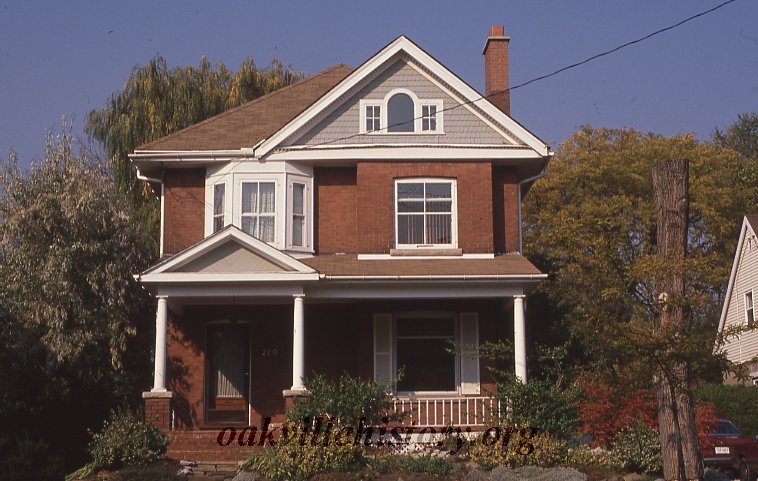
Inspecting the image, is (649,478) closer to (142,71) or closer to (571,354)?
(571,354)

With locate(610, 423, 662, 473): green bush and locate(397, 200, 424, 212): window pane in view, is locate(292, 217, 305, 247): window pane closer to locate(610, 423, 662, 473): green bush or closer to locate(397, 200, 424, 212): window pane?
locate(397, 200, 424, 212): window pane

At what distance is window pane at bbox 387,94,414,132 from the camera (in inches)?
923

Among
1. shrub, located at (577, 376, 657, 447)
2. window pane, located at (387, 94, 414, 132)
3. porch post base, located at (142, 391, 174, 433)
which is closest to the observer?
shrub, located at (577, 376, 657, 447)

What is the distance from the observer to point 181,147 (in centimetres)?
2347

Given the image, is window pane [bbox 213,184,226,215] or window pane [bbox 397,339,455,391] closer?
window pane [bbox 397,339,455,391]

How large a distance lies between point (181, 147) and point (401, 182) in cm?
532

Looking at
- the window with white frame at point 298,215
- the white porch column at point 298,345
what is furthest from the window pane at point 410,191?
the white porch column at point 298,345

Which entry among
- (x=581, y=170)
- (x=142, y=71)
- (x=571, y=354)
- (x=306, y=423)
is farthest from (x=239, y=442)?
(x=581, y=170)

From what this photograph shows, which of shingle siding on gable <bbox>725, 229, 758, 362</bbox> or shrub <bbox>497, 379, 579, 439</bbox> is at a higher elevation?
shingle siding on gable <bbox>725, 229, 758, 362</bbox>

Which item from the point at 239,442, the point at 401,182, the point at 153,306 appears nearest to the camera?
the point at 239,442

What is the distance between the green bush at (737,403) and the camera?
3206 cm

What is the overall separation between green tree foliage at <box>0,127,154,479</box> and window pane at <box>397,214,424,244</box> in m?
6.76

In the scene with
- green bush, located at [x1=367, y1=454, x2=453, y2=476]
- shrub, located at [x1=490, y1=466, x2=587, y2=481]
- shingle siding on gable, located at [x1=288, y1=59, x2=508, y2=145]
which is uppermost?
shingle siding on gable, located at [x1=288, y1=59, x2=508, y2=145]

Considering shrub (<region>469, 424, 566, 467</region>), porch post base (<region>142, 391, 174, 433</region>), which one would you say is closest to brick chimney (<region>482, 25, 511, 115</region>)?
shrub (<region>469, 424, 566, 467</region>)
